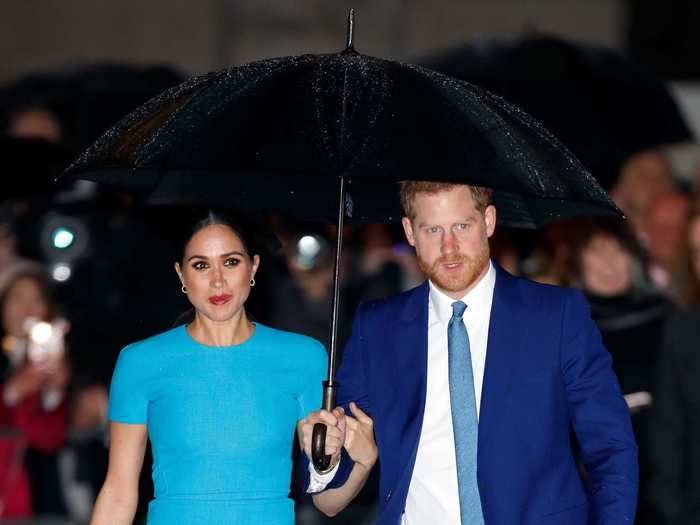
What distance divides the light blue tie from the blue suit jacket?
30mm

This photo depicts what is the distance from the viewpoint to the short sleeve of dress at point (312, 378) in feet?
19.5

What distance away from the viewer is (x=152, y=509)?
593cm

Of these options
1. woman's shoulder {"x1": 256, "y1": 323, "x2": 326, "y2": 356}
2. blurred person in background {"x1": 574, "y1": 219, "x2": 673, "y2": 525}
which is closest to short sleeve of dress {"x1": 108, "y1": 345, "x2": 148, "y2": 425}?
woman's shoulder {"x1": 256, "y1": 323, "x2": 326, "y2": 356}

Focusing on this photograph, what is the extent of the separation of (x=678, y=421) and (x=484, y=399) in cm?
239

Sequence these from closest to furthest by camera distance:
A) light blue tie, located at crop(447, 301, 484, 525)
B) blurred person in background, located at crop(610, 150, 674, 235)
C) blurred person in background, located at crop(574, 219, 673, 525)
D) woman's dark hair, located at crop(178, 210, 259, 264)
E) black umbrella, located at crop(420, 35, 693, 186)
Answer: light blue tie, located at crop(447, 301, 484, 525), woman's dark hair, located at crop(178, 210, 259, 264), blurred person in background, located at crop(574, 219, 673, 525), black umbrella, located at crop(420, 35, 693, 186), blurred person in background, located at crop(610, 150, 674, 235)

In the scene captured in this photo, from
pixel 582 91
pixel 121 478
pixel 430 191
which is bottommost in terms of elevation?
pixel 121 478

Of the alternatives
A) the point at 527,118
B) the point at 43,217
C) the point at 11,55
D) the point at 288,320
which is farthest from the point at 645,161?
the point at 11,55

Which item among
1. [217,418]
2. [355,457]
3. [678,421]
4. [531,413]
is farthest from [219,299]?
[678,421]

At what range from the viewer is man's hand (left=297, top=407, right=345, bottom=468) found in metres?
5.66

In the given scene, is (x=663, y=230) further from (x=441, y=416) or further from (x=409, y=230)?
(x=441, y=416)

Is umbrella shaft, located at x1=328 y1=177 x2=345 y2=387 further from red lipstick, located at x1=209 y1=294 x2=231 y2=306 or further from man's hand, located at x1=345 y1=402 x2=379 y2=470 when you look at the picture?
red lipstick, located at x1=209 y1=294 x2=231 y2=306

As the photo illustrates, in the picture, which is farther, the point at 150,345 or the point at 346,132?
the point at 150,345

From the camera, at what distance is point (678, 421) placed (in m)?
7.74

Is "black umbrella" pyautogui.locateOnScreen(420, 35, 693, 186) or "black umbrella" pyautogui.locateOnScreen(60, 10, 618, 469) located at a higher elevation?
"black umbrella" pyautogui.locateOnScreen(420, 35, 693, 186)
